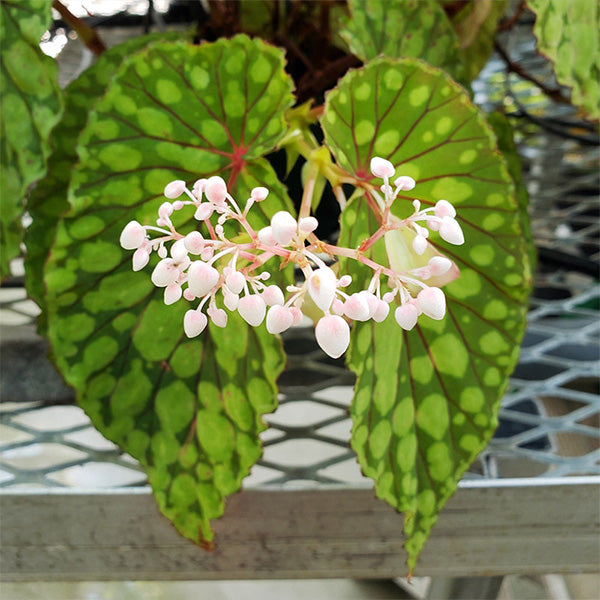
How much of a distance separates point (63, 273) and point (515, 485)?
11.5 inches

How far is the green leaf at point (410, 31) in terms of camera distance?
44 cm

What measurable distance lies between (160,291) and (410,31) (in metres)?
0.28

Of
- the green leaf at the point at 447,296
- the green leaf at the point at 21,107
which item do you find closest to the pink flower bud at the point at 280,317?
the green leaf at the point at 447,296

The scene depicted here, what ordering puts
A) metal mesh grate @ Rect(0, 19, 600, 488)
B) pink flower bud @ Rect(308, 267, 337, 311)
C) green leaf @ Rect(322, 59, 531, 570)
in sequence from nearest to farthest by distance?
pink flower bud @ Rect(308, 267, 337, 311), green leaf @ Rect(322, 59, 531, 570), metal mesh grate @ Rect(0, 19, 600, 488)

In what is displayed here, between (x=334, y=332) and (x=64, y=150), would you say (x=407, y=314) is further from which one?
(x=64, y=150)

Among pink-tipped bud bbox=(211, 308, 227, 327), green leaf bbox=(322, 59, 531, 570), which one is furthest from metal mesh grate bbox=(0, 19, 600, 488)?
pink-tipped bud bbox=(211, 308, 227, 327)

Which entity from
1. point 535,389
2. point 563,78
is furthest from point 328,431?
point 563,78

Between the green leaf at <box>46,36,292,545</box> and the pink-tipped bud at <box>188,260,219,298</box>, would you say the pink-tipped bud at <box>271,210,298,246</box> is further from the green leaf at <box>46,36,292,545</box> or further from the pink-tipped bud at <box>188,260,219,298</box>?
the green leaf at <box>46,36,292,545</box>

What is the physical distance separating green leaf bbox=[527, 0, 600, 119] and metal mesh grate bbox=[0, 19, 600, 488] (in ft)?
0.71

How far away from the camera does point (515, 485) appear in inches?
15.2

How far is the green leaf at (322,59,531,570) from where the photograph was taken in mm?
321

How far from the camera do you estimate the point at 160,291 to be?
1.15ft

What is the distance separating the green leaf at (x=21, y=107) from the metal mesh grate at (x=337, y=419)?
0.48 feet

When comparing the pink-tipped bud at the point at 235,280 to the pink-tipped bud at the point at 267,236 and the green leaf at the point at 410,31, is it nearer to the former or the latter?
the pink-tipped bud at the point at 267,236
